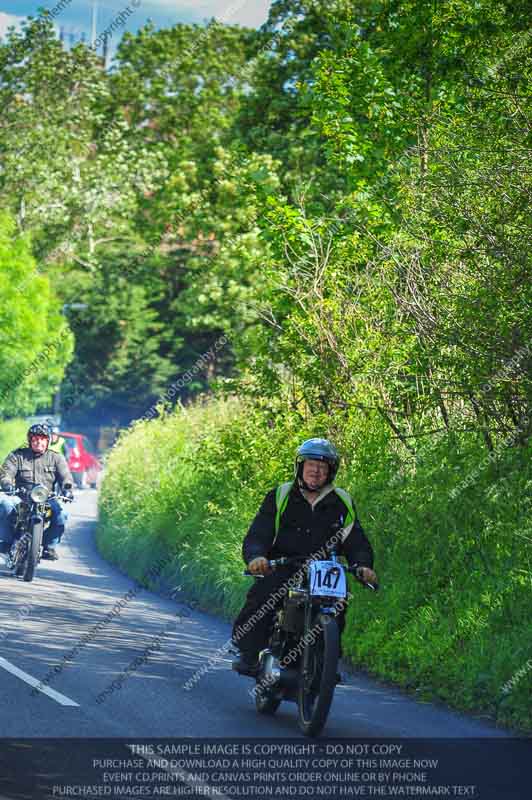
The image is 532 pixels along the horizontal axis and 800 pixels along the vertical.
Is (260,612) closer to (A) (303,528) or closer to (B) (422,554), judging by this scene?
(A) (303,528)

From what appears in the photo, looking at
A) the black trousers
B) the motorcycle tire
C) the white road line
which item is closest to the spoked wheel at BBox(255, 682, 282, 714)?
the black trousers

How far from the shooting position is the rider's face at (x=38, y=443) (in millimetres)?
18469

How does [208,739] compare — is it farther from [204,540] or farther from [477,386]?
[204,540]

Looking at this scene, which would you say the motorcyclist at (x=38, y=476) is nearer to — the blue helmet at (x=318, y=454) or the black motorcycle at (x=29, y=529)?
the black motorcycle at (x=29, y=529)

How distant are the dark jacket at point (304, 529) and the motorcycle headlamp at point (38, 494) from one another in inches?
360

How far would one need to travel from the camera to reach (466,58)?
55.6ft

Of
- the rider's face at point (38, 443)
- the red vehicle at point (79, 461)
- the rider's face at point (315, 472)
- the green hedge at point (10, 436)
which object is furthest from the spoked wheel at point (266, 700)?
the red vehicle at point (79, 461)

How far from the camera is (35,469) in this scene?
1848cm

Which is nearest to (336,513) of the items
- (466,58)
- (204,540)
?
(204,540)

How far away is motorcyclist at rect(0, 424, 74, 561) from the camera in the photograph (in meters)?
18.4

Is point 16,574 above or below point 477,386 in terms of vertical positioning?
below

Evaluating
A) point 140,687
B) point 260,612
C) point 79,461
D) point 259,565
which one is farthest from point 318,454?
point 79,461

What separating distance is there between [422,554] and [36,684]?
4025mm

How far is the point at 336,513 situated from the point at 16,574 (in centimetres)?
993
